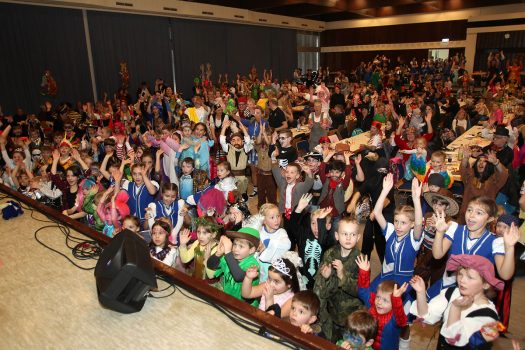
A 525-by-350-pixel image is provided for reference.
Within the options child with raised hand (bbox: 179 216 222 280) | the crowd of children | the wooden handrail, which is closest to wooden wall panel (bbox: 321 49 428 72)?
the crowd of children

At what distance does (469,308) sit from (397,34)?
833 inches

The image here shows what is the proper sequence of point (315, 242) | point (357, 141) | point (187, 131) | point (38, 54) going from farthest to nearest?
1. point (38, 54)
2. point (357, 141)
3. point (187, 131)
4. point (315, 242)

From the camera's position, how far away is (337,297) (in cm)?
261

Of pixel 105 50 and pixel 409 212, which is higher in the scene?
pixel 105 50

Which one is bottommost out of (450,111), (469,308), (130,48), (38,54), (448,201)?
(469,308)

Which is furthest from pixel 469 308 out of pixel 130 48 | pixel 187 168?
pixel 130 48

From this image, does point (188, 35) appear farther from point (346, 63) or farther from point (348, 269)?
point (348, 269)

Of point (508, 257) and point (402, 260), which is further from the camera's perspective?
point (402, 260)

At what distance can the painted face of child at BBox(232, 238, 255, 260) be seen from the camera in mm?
2672

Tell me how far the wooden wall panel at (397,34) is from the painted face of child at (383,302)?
2014cm

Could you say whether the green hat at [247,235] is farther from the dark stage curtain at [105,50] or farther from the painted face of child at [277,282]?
the dark stage curtain at [105,50]

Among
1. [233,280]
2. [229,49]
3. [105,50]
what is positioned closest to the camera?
[233,280]

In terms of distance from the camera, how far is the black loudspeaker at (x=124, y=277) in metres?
2.02

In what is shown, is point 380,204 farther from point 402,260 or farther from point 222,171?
point 222,171
